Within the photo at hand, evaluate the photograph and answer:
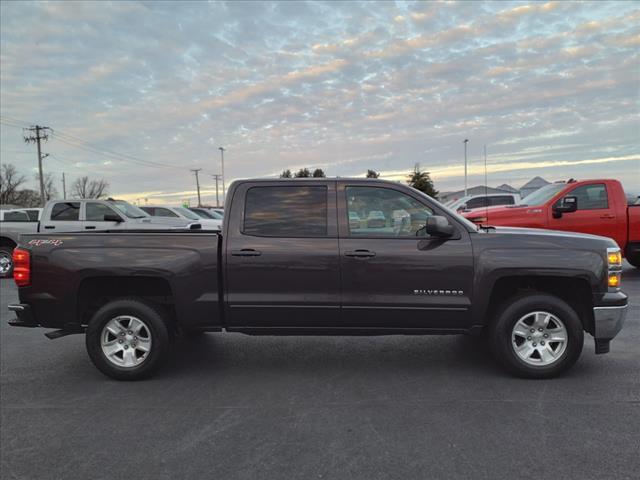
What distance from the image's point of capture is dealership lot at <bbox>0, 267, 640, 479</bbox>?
298 centimetres

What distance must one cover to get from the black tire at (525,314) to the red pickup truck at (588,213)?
223 inches

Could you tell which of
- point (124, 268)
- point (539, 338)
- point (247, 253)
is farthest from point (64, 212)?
point (539, 338)

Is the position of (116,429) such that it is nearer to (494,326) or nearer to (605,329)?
(494,326)

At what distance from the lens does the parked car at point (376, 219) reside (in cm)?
450

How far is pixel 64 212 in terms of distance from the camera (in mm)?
12547

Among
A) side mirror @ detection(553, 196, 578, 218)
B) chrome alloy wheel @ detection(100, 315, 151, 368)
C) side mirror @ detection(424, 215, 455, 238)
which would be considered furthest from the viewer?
side mirror @ detection(553, 196, 578, 218)

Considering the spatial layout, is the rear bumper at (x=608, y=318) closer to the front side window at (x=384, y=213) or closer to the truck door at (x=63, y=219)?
the front side window at (x=384, y=213)

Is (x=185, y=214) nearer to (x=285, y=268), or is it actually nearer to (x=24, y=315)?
(x=24, y=315)

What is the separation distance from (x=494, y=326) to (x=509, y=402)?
2.41ft

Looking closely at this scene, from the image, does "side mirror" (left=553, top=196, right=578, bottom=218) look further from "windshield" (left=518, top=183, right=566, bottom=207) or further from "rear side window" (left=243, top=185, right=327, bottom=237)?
"rear side window" (left=243, top=185, right=327, bottom=237)

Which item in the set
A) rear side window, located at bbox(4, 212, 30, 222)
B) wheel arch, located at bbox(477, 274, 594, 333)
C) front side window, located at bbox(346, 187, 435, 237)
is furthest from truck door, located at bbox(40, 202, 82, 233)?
wheel arch, located at bbox(477, 274, 594, 333)

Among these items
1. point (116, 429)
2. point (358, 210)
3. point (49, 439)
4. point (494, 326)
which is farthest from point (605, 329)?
point (49, 439)

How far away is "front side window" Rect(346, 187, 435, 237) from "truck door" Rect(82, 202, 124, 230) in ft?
31.5

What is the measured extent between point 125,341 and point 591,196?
941 centimetres
